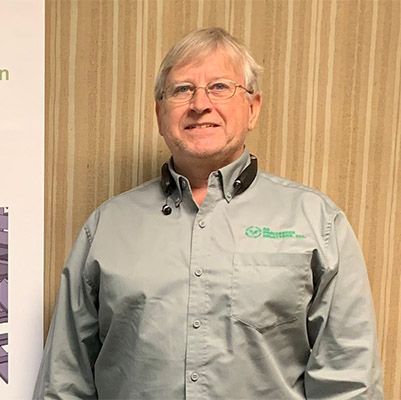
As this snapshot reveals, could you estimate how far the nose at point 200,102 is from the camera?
3.80 ft

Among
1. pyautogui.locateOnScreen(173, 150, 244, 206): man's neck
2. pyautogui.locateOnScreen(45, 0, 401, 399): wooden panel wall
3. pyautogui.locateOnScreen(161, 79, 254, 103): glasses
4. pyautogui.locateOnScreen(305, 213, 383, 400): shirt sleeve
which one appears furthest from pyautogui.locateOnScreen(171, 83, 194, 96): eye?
pyautogui.locateOnScreen(305, 213, 383, 400): shirt sleeve

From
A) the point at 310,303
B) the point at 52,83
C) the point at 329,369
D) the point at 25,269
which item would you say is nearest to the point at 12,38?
the point at 52,83

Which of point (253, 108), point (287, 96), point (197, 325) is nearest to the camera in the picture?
point (197, 325)

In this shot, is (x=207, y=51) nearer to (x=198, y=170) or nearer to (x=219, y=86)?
(x=219, y=86)

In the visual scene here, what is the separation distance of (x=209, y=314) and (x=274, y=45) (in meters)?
0.67

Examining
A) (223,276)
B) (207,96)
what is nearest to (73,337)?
(223,276)

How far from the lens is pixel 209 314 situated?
1.15 metres

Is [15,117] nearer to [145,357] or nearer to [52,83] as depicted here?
[52,83]

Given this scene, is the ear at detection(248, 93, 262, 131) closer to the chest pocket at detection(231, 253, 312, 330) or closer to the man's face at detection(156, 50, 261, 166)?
the man's face at detection(156, 50, 261, 166)

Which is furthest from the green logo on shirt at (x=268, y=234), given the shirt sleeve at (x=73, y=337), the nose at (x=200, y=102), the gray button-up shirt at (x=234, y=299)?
the shirt sleeve at (x=73, y=337)

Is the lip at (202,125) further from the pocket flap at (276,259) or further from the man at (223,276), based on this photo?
the pocket flap at (276,259)

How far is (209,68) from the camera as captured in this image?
1180mm

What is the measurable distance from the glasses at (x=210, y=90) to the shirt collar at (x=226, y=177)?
5.2 inches

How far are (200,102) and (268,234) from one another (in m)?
0.29
